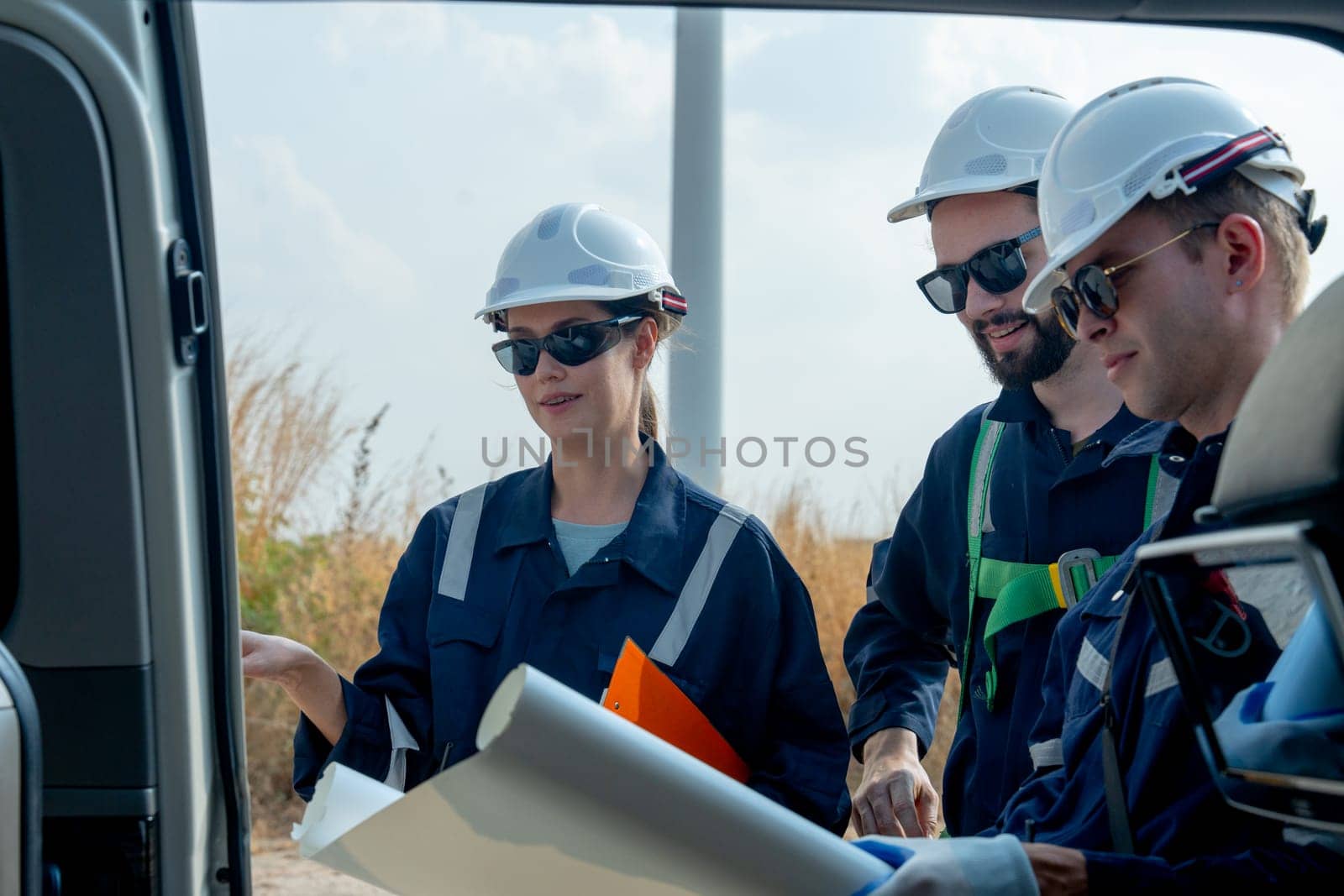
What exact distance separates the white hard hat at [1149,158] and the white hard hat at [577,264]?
39.0 inches

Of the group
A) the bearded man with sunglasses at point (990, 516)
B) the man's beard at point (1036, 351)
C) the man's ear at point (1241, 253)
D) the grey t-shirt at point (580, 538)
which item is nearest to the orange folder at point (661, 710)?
the bearded man with sunglasses at point (990, 516)

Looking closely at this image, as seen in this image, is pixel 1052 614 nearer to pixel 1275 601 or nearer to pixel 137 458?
pixel 1275 601

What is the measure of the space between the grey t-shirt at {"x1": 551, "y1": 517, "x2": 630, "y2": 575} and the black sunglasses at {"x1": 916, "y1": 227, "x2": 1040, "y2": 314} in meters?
0.76

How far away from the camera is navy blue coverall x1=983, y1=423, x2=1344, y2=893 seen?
1.36m

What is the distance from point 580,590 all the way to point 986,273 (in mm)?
976

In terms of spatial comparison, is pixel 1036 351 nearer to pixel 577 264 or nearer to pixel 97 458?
pixel 577 264

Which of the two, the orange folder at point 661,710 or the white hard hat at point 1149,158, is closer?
the white hard hat at point 1149,158

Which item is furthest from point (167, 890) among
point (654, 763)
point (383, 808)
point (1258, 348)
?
point (1258, 348)

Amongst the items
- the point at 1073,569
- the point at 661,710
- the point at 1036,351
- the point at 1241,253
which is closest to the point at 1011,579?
the point at 1073,569

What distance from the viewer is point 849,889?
136 cm

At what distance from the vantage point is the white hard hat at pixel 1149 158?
1.79 metres

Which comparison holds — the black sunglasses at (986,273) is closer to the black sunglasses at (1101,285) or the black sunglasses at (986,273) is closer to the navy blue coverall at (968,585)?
the navy blue coverall at (968,585)

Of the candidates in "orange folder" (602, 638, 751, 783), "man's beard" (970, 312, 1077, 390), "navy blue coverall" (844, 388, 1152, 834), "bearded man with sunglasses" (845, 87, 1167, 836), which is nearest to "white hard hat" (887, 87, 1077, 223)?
"bearded man with sunglasses" (845, 87, 1167, 836)

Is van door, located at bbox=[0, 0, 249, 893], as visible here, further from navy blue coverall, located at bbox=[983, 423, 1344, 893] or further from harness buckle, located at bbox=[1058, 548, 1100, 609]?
harness buckle, located at bbox=[1058, 548, 1100, 609]
